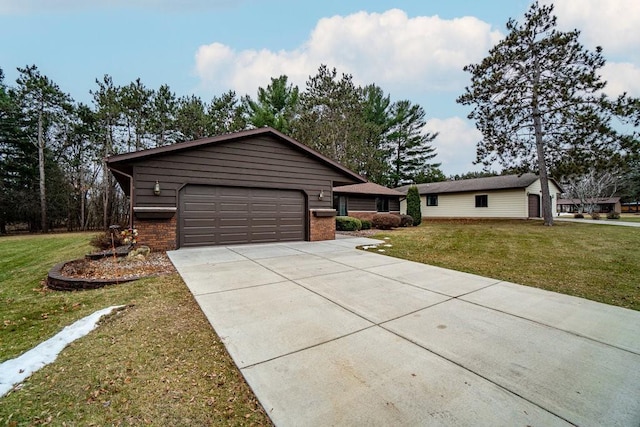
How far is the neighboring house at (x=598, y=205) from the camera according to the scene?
28122 millimetres

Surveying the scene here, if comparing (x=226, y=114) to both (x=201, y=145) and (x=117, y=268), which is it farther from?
(x=117, y=268)

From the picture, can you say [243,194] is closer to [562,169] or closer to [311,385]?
[311,385]

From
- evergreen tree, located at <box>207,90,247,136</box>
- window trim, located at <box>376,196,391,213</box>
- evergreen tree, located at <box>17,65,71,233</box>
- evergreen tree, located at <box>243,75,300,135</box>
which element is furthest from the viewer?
evergreen tree, located at <box>243,75,300,135</box>

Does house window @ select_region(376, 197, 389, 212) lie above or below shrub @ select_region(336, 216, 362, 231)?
above

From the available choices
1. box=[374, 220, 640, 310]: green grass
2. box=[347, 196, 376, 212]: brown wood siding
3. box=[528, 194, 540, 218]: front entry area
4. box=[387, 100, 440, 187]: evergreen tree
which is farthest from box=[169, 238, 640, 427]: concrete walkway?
box=[387, 100, 440, 187]: evergreen tree

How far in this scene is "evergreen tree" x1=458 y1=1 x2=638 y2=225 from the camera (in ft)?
43.4

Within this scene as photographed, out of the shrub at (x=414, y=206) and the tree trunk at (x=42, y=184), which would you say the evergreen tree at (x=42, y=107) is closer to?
the tree trunk at (x=42, y=184)

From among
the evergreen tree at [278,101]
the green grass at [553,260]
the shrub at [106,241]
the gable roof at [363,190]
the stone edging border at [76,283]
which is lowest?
the green grass at [553,260]

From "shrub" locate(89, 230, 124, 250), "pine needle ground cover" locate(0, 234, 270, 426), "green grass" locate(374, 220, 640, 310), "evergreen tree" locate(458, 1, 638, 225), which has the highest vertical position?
"evergreen tree" locate(458, 1, 638, 225)

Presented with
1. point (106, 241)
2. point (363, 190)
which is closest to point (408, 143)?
point (363, 190)

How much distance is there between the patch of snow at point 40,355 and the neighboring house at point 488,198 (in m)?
21.9

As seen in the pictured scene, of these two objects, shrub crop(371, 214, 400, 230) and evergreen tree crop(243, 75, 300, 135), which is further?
evergreen tree crop(243, 75, 300, 135)

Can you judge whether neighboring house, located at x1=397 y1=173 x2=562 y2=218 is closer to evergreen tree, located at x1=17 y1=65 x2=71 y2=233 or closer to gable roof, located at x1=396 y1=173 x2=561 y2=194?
gable roof, located at x1=396 y1=173 x2=561 y2=194

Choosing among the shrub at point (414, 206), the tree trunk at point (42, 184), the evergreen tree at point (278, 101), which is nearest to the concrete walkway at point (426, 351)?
the shrub at point (414, 206)
